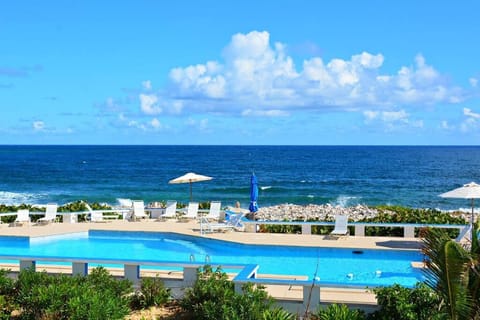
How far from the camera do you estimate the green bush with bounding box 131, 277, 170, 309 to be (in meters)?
8.80

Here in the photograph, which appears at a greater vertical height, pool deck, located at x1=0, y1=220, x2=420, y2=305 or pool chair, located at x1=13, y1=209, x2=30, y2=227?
pool chair, located at x1=13, y1=209, x2=30, y2=227

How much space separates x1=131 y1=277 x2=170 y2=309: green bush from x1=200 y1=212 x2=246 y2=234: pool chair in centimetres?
787

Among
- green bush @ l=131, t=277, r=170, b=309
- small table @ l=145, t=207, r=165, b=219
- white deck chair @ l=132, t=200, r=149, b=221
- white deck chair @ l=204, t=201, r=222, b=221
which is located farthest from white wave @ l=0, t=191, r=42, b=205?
green bush @ l=131, t=277, r=170, b=309

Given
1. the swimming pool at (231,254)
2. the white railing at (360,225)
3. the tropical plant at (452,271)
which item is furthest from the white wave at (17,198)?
the tropical plant at (452,271)

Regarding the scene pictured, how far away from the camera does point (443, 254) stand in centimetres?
510

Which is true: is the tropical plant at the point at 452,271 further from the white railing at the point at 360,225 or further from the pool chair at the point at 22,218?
the pool chair at the point at 22,218

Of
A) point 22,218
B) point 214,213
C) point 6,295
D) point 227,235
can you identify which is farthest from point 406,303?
point 22,218

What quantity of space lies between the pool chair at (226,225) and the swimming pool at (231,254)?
613 millimetres

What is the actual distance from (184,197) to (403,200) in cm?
1771

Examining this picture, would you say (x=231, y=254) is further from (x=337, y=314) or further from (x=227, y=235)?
(x=337, y=314)

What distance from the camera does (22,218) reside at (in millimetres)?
18672

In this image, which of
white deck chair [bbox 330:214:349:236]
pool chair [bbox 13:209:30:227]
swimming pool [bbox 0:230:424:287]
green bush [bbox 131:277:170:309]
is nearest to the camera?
green bush [bbox 131:277:170:309]

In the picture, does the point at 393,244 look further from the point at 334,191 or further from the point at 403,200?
the point at 334,191

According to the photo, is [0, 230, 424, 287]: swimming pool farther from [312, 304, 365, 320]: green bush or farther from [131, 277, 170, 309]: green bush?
[312, 304, 365, 320]: green bush
